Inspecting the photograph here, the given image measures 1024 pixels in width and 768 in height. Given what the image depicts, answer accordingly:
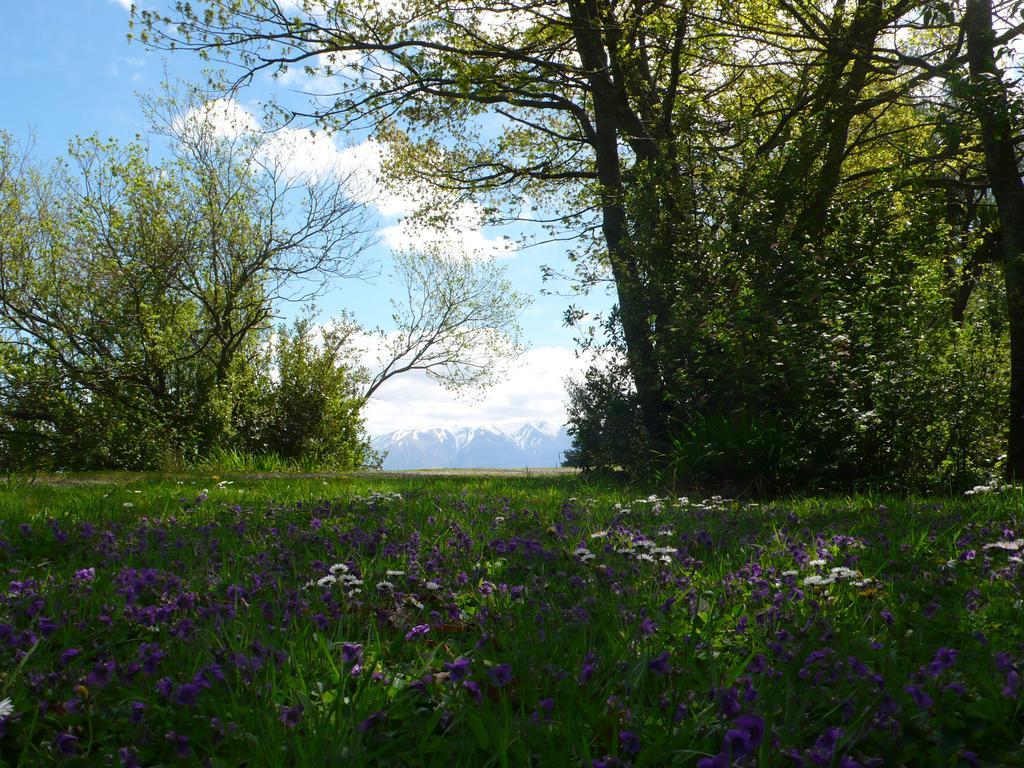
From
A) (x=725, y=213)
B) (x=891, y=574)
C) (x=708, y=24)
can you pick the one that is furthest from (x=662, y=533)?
(x=708, y=24)

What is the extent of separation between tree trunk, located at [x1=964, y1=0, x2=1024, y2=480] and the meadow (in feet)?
18.0

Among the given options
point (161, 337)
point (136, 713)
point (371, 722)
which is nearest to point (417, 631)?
point (371, 722)

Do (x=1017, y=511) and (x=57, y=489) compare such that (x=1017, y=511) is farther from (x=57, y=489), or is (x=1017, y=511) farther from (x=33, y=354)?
(x=33, y=354)

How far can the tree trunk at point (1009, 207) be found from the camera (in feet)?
29.7

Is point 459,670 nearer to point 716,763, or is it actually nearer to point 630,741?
point 630,741

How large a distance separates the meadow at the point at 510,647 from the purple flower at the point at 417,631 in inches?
1.3

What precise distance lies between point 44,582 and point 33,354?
15.6m

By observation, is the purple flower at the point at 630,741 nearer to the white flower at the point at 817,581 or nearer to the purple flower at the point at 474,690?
the purple flower at the point at 474,690

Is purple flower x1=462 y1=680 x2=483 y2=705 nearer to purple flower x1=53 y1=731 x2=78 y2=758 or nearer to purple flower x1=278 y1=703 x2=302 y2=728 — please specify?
purple flower x1=278 y1=703 x2=302 y2=728

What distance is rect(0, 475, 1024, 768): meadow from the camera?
205 centimetres

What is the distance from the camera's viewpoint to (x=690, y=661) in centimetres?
254

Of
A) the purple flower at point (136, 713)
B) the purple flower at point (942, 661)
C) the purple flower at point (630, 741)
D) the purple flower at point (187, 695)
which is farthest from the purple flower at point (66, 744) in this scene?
the purple flower at point (942, 661)

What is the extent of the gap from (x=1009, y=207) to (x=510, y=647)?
9.86 meters

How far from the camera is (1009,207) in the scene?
9.50m
